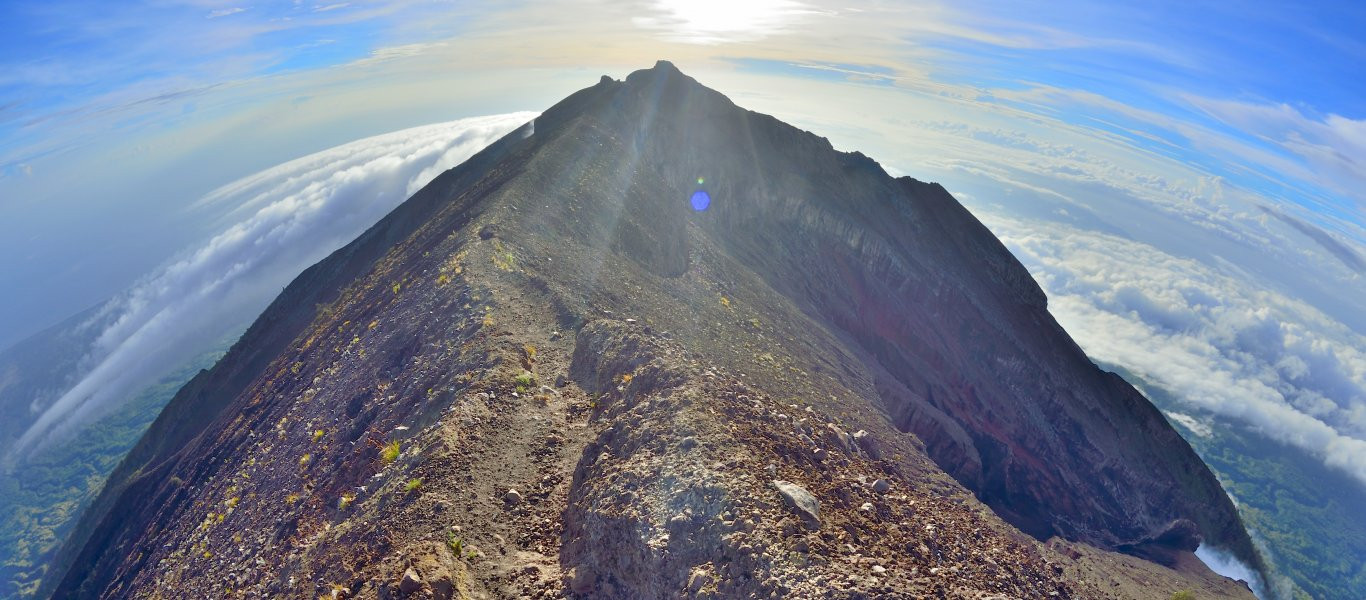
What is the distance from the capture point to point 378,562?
13.5m

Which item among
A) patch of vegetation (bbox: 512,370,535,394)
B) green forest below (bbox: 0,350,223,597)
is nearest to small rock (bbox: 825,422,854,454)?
patch of vegetation (bbox: 512,370,535,394)

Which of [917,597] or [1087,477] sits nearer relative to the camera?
[917,597]

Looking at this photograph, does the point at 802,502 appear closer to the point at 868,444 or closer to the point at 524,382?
the point at 524,382

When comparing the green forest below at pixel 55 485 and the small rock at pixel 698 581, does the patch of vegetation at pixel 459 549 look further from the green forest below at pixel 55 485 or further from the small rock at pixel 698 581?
the green forest below at pixel 55 485

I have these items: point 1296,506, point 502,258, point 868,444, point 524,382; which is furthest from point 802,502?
point 1296,506

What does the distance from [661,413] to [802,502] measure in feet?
17.7

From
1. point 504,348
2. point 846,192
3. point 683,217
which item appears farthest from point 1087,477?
point 504,348

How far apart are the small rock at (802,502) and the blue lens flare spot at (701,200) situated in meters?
31.7

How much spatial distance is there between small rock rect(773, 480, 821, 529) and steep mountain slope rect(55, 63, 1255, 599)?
18cm

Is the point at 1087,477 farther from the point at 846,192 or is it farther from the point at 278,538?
the point at 278,538

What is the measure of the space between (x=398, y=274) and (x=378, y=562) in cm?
2202

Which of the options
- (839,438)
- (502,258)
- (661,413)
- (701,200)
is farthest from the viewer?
(701,200)

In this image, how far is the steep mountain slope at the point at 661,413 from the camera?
14.2 meters

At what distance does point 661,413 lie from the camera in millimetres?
17953
